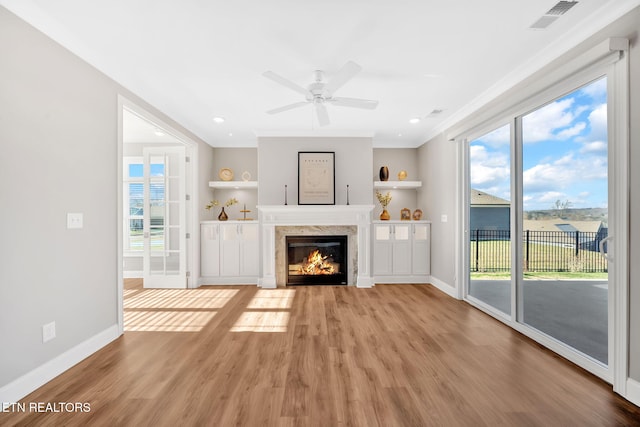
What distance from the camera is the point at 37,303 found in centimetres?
210

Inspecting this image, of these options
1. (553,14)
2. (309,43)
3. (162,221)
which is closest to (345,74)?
(309,43)

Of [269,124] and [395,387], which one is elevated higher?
[269,124]

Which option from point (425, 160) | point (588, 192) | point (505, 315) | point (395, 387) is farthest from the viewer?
point (425, 160)

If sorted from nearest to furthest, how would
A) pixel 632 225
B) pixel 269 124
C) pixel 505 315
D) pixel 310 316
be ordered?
pixel 632 225 < pixel 505 315 < pixel 310 316 < pixel 269 124

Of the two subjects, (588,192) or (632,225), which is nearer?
(632,225)

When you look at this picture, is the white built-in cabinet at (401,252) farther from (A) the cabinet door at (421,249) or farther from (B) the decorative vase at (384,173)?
(B) the decorative vase at (384,173)

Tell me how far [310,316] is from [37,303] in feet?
7.97

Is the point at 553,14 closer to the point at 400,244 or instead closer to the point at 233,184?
the point at 400,244

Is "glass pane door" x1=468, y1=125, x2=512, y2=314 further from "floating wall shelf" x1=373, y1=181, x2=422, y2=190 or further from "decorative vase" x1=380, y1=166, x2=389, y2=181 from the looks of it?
"decorative vase" x1=380, y1=166, x2=389, y2=181

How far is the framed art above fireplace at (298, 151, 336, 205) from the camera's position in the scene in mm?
5031

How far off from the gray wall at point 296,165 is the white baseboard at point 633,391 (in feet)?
12.0

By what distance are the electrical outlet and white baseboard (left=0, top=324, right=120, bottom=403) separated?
6.7 inches

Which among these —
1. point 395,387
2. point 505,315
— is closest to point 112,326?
point 395,387

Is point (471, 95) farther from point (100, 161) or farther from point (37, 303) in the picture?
point (37, 303)
